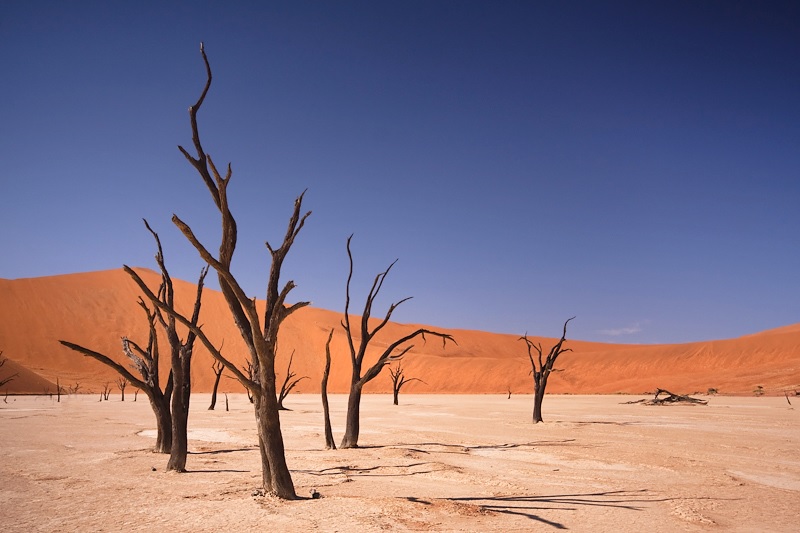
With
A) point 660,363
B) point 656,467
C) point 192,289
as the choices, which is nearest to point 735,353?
point 660,363

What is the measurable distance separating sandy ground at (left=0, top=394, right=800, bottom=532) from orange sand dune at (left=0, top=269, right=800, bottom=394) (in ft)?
123

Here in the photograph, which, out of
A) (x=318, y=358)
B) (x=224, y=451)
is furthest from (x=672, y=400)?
(x=318, y=358)

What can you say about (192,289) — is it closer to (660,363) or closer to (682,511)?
(660,363)

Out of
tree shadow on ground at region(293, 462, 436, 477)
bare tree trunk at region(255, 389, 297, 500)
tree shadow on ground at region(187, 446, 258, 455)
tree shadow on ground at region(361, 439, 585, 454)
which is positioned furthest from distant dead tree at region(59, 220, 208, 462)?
tree shadow on ground at region(361, 439, 585, 454)

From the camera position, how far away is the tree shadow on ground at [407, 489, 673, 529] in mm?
6938

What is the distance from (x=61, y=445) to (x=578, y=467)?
40.3ft

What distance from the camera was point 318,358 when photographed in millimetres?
76375

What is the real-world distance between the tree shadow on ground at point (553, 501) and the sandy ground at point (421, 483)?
0.09ft

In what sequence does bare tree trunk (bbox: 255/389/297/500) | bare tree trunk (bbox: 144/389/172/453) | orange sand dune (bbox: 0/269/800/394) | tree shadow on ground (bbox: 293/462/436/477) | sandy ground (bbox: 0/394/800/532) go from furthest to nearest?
orange sand dune (bbox: 0/269/800/394)
bare tree trunk (bbox: 144/389/172/453)
tree shadow on ground (bbox: 293/462/436/477)
bare tree trunk (bbox: 255/389/297/500)
sandy ground (bbox: 0/394/800/532)

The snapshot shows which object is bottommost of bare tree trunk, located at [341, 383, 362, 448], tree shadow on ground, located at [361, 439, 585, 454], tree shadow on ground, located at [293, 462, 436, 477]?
tree shadow on ground, located at [361, 439, 585, 454]

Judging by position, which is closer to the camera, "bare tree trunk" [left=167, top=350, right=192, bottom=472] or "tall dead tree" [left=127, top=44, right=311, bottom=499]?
"tall dead tree" [left=127, top=44, right=311, bottom=499]

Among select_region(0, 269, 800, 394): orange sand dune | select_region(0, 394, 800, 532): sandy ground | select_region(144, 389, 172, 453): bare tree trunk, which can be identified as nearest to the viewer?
select_region(0, 394, 800, 532): sandy ground

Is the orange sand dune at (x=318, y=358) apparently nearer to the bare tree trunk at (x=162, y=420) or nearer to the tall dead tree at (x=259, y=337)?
the bare tree trunk at (x=162, y=420)

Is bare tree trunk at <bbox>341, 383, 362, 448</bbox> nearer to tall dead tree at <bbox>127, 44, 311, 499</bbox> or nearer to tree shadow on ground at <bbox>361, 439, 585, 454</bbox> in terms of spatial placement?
tree shadow on ground at <bbox>361, 439, 585, 454</bbox>
